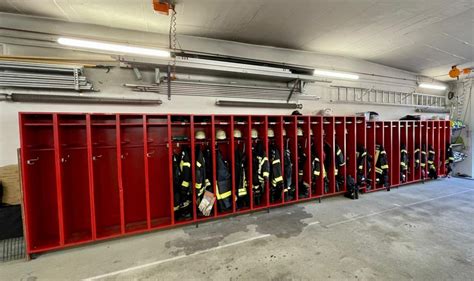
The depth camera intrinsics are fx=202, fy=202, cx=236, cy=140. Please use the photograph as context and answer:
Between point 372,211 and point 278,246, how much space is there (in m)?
2.35

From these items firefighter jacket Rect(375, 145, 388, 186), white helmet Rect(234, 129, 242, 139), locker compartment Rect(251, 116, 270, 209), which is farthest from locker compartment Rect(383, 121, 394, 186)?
white helmet Rect(234, 129, 242, 139)

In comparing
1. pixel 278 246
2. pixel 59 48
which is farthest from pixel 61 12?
pixel 278 246

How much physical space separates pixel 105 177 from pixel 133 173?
42 cm

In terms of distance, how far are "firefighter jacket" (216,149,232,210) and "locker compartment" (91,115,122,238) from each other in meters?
1.62

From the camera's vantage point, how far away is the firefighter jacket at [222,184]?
11.8 ft

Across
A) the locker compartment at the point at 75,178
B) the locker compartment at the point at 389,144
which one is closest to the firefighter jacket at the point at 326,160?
the locker compartment at the point at 389,144

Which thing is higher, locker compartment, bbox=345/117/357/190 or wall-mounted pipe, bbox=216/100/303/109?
wall-mounted pipe, bbox=216/100/303/109

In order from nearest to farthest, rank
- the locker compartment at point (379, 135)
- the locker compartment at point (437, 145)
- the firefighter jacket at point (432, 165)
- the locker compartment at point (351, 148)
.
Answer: the locker compartment at point (351, 148), the locker compartment at point (379, 135), the firefighter jacket at point (432, 165), the locker compartment at point (437, 145)

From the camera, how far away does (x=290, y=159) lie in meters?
4.27

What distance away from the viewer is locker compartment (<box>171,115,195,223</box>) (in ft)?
11.0

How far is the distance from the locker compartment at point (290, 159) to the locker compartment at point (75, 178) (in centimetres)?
345

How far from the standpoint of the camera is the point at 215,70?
3.67 m

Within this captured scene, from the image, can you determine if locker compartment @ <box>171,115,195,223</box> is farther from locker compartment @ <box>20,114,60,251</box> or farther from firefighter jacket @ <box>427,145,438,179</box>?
firefighter jacket @ <box>427,145,438,179</box>

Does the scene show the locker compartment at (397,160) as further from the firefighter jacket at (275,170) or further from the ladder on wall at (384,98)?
the firefighter jacket at (275,170)
